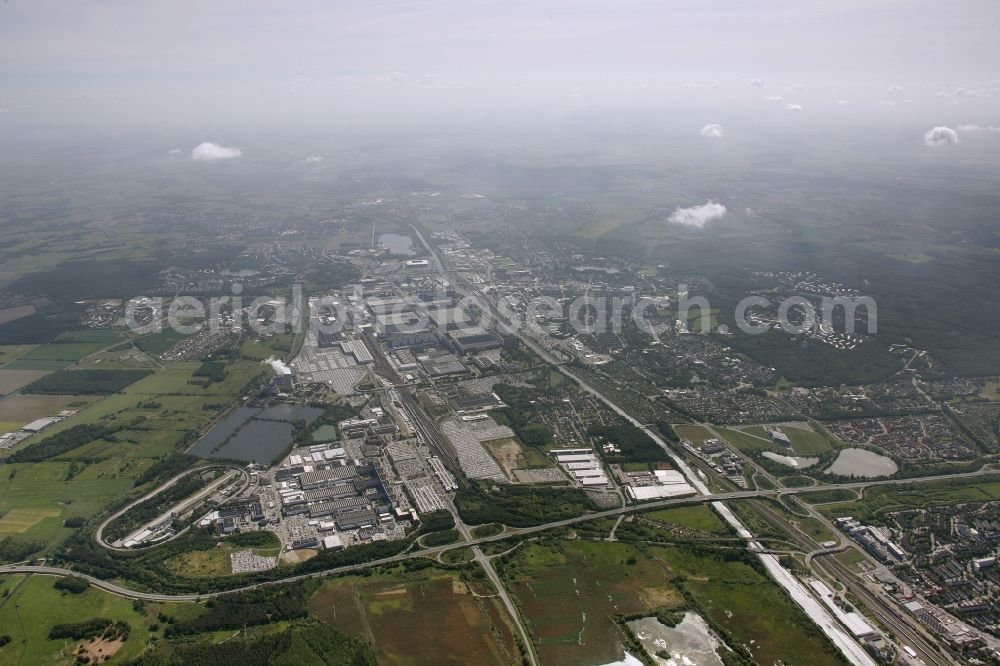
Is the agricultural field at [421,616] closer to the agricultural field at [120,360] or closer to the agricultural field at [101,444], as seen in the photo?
the agricultural field at [101,444]

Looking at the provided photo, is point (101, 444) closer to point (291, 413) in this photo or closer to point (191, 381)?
point (191, 381)

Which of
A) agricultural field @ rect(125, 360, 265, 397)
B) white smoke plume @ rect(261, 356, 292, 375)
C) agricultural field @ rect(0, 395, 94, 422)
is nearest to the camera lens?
agricultural field @ rect(0, 395, 94, 422)

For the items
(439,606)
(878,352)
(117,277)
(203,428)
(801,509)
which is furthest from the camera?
(117,277)

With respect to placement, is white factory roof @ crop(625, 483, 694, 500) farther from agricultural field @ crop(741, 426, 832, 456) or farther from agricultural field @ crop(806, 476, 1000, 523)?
agricultural field @ crop(741, 426, 832, 456)

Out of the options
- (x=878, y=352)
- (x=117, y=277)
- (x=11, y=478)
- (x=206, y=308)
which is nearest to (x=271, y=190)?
(x=117, y=277)

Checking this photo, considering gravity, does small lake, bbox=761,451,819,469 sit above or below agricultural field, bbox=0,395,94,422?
above

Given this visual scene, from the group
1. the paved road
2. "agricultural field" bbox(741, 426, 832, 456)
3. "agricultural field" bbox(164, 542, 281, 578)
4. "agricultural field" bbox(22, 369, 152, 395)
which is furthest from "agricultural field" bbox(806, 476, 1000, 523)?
"agricultural field" bbox(22, 369, 152, 395)

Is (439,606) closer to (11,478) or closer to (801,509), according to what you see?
(801,509)
